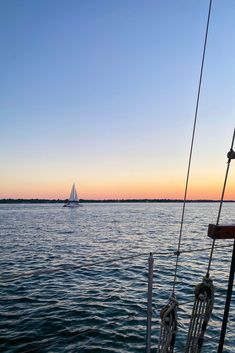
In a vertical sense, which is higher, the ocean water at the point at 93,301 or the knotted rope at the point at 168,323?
the knotted rope at the point at 168,323

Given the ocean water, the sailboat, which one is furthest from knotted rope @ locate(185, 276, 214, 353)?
the sailboat

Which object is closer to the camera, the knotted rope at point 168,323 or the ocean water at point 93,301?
the knotted rope at point 168,323

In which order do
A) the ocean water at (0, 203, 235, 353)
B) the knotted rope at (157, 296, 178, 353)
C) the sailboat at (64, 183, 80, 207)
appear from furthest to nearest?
the sailboat at (64, 183, 80, 207)
the ocean water at (0, 203, 235, 353)
the knotted rope at (157, 296, 178, 353)

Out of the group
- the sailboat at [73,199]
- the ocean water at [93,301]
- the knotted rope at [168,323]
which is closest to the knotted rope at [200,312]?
the knotted rope at [168,323]

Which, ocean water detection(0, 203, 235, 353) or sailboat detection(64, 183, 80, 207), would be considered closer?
ocean water detection(0, 203, 235, 353)

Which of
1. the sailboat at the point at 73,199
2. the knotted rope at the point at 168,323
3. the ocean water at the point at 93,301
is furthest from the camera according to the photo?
the sailboat at the point at 73,199

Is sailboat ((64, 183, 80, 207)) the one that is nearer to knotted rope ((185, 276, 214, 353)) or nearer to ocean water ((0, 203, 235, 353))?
ocean water ((0, 203, 235, 353))

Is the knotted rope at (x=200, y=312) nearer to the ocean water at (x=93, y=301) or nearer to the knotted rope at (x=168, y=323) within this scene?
the knotted rope at (x=168, y=323)

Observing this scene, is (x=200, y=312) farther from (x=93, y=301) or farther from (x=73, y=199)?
(x=73, y=199)

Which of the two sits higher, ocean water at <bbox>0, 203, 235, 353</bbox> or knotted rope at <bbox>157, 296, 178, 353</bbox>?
knotted rope at <bbox>157, 296, 178, 353</bbox>

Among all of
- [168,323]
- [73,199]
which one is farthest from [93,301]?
[73,199]

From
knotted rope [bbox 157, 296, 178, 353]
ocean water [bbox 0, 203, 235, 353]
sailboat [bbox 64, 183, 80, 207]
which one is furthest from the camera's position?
sailboat [bbox 64, 183, 80, 207]

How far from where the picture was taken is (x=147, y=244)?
26594 millimetres

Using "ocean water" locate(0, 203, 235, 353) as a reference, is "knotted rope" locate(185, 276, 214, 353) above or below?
above
